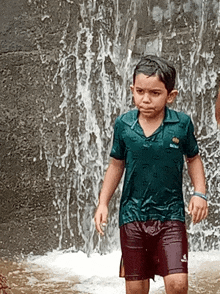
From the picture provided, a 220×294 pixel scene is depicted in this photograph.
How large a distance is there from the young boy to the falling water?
3.18 meters

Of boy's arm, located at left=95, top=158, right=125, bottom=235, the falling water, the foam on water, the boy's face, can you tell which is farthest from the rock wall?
the boy's face

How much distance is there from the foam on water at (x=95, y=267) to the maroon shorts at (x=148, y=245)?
1749 mm

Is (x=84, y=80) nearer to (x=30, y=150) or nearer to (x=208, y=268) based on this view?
(x=30, y=150)

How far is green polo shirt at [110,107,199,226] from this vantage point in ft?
9.81

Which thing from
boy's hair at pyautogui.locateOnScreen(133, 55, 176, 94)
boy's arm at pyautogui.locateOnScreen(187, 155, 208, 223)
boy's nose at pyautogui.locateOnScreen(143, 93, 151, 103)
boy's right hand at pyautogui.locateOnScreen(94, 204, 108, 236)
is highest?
boy's hair at pyautogui.locateOnScreen(133, 55, 176, 94)

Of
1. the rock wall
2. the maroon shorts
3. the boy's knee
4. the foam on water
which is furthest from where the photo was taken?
the rock wall

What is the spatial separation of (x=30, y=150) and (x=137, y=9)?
178 centimetres

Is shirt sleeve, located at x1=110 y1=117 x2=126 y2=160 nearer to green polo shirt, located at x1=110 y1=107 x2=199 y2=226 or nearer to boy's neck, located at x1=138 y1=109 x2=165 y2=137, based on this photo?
green polo shirt, located at x1=110 y1=107 x2=199 y2=226

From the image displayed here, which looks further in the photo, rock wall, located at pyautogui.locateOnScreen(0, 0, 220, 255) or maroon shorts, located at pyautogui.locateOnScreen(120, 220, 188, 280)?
rock wall, located at pyautogui.locateOnScreen(0, 0, 220, 255)

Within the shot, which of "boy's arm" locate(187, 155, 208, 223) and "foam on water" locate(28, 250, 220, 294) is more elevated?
"boy's arm" locate(187, 155, 208, 223)

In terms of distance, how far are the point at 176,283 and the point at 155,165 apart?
571mm

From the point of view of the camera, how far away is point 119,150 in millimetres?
3082

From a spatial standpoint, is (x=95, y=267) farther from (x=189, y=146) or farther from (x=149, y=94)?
(x=149, y=94)

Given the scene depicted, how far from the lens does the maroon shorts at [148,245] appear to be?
2.98 meters
